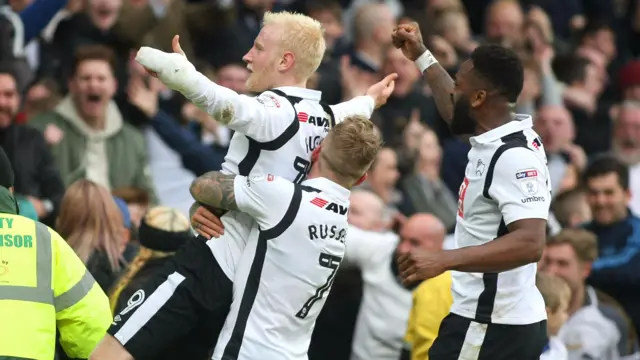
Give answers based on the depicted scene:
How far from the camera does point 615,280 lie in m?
11.3

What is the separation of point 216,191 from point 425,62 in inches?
62.5

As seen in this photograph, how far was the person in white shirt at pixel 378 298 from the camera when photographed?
375 inches

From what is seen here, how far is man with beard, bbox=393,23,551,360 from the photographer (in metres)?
6.68

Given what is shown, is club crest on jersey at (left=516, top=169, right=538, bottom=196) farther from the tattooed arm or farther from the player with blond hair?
the tattooed arm

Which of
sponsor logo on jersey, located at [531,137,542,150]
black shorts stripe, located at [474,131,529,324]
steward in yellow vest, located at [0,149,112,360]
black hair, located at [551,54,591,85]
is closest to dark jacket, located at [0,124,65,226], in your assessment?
steward in yellow vest, located at [0,149,112,360]

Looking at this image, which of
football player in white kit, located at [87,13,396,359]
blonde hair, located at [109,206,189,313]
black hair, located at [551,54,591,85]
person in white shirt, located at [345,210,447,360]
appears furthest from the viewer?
black hair, located at [551,54,591,85]

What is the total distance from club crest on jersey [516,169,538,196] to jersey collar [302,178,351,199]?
860 mm

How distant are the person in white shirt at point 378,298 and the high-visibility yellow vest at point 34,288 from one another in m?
3.23

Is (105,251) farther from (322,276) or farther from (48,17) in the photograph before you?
(48,17)

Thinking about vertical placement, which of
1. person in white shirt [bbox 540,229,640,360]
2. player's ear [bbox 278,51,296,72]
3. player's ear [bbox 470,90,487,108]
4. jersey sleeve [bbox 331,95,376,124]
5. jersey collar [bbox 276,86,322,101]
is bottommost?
person in white shirt [bbox 540,229,640,360]

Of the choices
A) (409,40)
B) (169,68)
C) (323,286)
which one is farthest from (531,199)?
(169,68)

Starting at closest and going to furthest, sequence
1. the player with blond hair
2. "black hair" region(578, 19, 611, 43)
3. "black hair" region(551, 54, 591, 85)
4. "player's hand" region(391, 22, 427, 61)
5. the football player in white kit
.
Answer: the player with blond hair < the football player in white kit < "player's hand" region(391, 22, 427, 61) < "black hair" region(551, 54, 591, 85) < "black hair" region(578, 19, 611, 43)

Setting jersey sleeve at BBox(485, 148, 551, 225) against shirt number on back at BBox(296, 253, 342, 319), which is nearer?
jersey sleeve at BBox(485, 148, 551, 225)

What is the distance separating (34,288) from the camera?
6.35m
